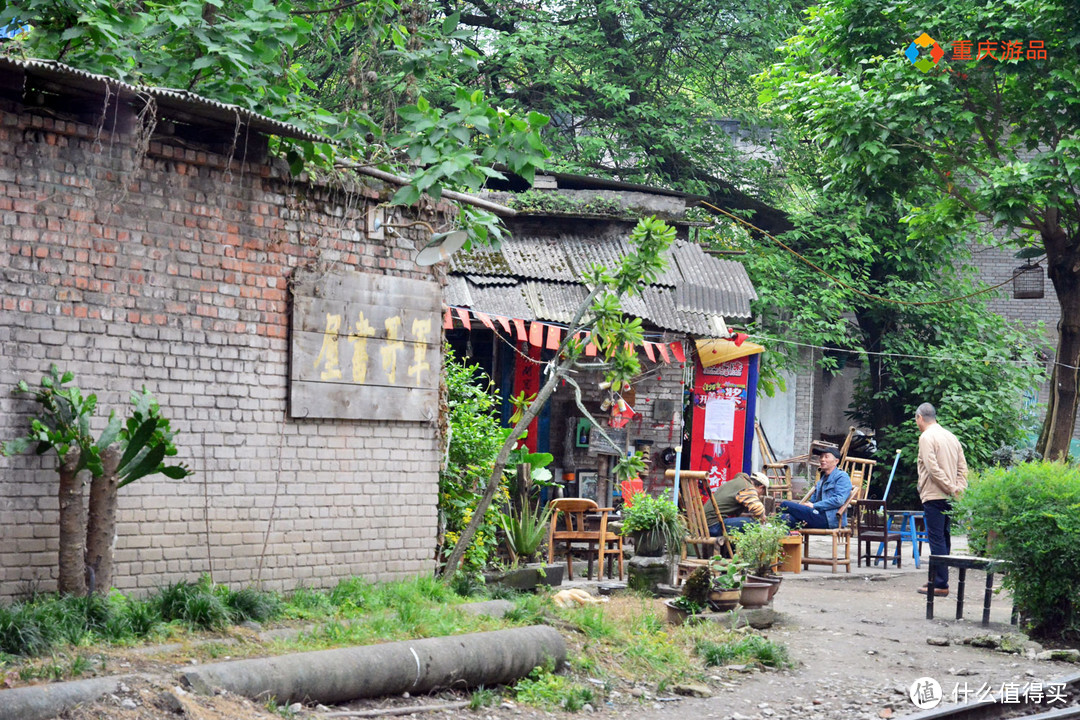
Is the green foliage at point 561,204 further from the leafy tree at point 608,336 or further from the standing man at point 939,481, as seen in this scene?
the leafy tree at point 608,336

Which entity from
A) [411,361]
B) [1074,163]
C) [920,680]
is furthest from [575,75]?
[920,680]

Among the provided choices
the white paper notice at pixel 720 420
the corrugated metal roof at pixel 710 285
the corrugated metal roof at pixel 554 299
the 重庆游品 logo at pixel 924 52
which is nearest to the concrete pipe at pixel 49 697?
the corrugated metal roof at pixel 554 299

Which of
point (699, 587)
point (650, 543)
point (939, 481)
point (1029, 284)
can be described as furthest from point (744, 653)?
point (1029, 284)

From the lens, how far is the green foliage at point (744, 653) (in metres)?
7.88

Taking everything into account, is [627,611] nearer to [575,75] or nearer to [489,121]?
[489,121]

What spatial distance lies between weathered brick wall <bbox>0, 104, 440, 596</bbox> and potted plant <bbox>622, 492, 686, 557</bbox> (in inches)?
92.5

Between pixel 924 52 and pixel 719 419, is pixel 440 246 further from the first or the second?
pixel 719 419

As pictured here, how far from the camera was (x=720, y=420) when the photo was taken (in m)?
16.4

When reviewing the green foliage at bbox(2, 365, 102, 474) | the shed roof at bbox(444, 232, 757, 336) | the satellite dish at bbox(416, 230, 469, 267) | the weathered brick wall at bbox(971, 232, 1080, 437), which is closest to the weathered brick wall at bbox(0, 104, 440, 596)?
the green foliage at bbox(2, 365, 102, 474)

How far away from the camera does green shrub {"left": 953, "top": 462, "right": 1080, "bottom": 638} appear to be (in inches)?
336

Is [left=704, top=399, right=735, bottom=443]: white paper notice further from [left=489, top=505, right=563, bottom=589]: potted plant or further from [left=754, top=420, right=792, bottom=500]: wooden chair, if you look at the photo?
[left=489, top=505, right=563, bottom=589]: potted plant

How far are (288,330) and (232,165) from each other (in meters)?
1.21

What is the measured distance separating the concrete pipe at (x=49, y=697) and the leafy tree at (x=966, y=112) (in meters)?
11.7

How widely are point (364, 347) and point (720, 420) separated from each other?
935cm
